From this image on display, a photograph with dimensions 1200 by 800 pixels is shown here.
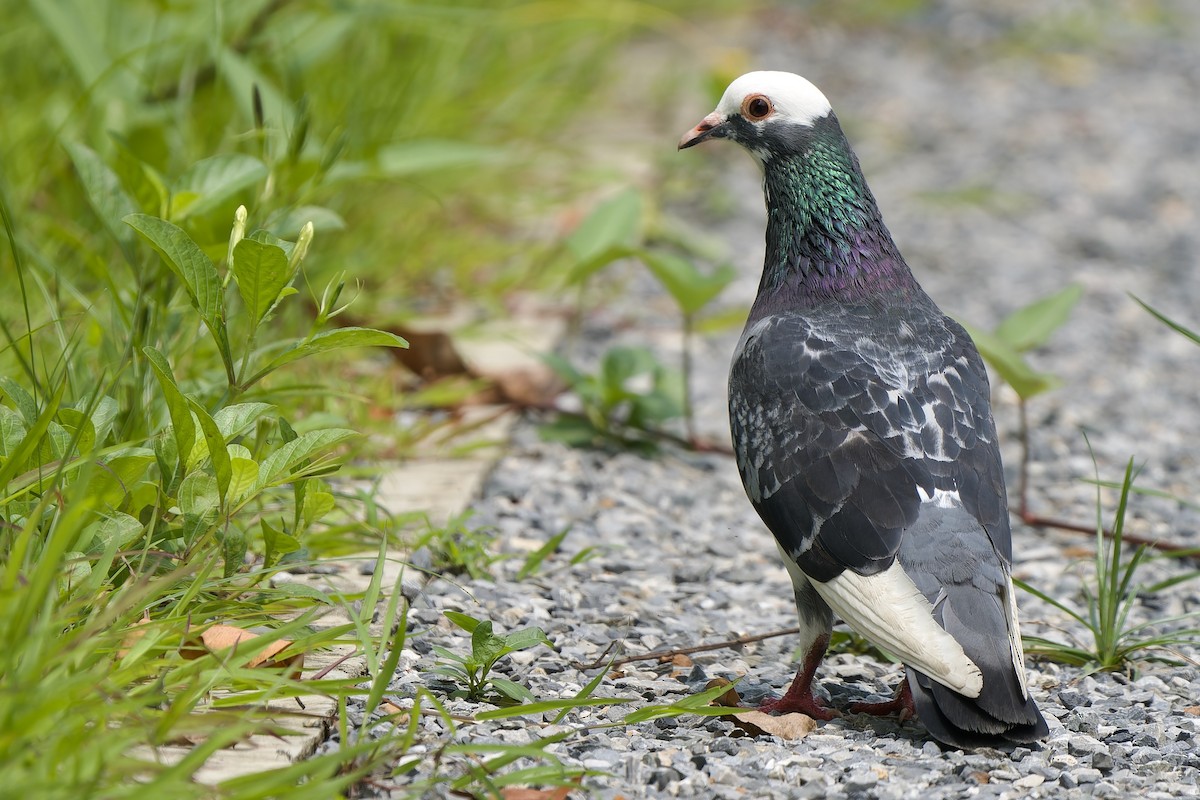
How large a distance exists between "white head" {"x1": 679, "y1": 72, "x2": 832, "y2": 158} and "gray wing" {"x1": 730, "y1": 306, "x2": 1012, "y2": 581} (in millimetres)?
520

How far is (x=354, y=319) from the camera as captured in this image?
14.6ft

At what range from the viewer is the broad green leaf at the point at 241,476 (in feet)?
7.84

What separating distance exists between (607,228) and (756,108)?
1.45m

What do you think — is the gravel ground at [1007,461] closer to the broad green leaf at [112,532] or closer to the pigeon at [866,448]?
the pigeon at [866,448]

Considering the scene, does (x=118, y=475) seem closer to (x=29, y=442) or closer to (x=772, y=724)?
(x=29, y=442)

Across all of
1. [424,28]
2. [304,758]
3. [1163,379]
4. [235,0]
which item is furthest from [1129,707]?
[424,28]

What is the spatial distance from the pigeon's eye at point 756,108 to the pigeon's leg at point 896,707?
4.63ft

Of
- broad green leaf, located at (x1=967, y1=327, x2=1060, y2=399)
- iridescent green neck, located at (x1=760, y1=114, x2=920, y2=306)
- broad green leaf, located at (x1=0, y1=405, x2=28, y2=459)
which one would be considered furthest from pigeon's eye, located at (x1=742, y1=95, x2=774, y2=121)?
broad green leaf, located at (x1=0, y1=405, x2=28, y2=459)

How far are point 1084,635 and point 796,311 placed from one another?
3.42 feet

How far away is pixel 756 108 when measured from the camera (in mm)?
3281

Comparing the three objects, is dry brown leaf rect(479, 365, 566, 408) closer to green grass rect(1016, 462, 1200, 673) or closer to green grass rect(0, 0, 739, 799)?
green grass rect(0, 0, 739, 799)

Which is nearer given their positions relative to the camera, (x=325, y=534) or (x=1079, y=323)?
(x=325, y=534)

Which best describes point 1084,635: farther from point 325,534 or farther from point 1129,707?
point 325,534

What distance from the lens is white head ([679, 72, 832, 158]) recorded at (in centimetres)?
321
